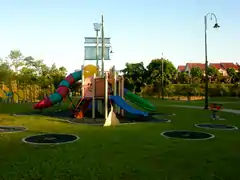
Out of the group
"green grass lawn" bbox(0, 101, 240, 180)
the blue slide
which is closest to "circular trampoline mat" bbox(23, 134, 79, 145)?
"green grass lawn" bbox(0, 101, 240, 180)

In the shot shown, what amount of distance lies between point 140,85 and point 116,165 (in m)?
48.2

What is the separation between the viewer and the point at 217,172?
239 inches

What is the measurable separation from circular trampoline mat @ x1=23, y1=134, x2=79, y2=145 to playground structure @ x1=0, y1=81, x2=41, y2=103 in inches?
972

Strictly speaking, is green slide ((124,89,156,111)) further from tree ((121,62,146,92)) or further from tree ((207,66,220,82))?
tree ((207,66,220,82))

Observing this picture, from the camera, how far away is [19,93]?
38281 millimetres

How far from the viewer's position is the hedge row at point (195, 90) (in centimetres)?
5019

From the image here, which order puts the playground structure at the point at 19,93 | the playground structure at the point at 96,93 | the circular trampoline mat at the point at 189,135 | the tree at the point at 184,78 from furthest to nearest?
1. the tree at the point at 184,78
2. the playground structure at the point at 19,93
3. the playground structure at the point at 96,93
4. the circular trampoline mat at the point at 189,135

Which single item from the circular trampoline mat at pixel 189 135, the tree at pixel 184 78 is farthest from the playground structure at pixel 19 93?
the tree at pixel 184 78

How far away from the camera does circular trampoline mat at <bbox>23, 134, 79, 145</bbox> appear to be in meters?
9.58

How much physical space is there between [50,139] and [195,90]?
43235 millimetres

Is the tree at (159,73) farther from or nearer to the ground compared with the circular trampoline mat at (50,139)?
farther from the ground

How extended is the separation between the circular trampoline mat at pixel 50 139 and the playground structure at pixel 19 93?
2468 centimetres

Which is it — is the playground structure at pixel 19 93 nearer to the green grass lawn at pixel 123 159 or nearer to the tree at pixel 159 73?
the tree at pixel 159 73

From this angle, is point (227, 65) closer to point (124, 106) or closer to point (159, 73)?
point (159, 73)
